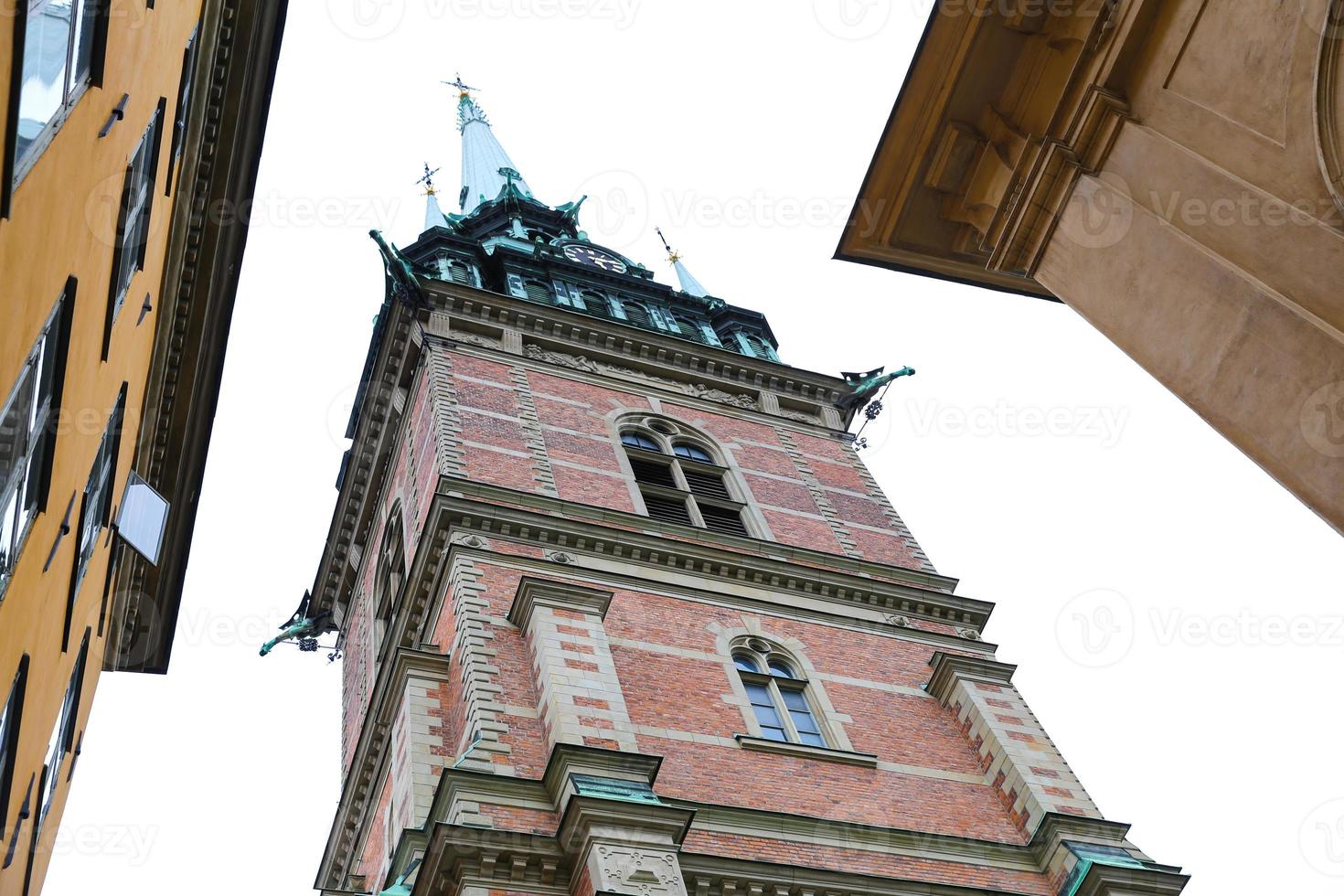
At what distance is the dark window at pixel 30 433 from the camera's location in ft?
28.0

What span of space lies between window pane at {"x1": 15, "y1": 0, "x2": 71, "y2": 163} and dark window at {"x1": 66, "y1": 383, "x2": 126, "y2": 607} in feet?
18.1

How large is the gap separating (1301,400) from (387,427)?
24.1m

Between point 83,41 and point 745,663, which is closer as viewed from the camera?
point 83,41

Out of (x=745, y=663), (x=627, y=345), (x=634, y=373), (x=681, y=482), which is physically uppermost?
(x=627, y=345)

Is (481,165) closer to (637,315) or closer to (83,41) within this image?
(637,315)

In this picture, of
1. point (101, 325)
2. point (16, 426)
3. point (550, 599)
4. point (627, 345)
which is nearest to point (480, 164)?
point (627, 345)

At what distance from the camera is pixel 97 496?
1383cm

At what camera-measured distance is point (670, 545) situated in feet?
73.4

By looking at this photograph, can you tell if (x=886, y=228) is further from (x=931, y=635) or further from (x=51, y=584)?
(x=931, y=635)

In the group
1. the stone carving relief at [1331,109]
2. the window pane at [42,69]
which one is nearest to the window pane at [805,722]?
the stone carving relief at [1331,109]

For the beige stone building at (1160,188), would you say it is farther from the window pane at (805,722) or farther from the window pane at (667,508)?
the window pane at (667,508)

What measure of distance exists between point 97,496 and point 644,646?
8476 mm

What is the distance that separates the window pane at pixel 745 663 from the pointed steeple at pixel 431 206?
2497 centimetres

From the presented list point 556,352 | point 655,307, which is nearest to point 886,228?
point 556,352
